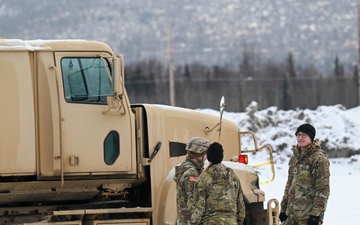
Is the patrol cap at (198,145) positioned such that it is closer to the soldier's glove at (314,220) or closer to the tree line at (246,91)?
the soldier's glove at (314,220)

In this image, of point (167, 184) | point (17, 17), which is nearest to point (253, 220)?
point (167, 184)

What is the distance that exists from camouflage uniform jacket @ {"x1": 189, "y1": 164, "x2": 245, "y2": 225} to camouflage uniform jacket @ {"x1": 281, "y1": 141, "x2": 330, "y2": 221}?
1.36m

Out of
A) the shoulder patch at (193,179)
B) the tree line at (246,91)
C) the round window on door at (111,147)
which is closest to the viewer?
the shoulder patch at (193,179)

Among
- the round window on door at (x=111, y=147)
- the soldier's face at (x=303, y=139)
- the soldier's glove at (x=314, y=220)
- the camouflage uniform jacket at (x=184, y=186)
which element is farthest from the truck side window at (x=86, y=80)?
the soldier's glove at (x=314, y=220)

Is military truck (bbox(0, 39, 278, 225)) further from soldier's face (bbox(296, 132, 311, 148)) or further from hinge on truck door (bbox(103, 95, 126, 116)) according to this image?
soldier's face (bbox(296, 132, 311, 148))

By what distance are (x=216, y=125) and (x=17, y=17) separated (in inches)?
7008

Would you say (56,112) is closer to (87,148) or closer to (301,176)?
(87,148)

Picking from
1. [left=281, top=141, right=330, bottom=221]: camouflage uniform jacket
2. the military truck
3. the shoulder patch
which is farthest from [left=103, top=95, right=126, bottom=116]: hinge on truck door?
[left=281, top=141, right=330, bottom=221]: camouflage uniform jacket

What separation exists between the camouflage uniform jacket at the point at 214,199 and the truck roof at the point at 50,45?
2286 mm

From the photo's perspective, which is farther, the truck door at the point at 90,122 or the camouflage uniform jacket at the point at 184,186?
the truck door at the point at 90,122

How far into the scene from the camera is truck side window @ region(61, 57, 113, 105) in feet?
41.3

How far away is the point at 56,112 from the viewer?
12.4m

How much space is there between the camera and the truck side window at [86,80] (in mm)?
12586

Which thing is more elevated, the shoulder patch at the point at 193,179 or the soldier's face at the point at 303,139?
the soldier's face at the point at 303,139
